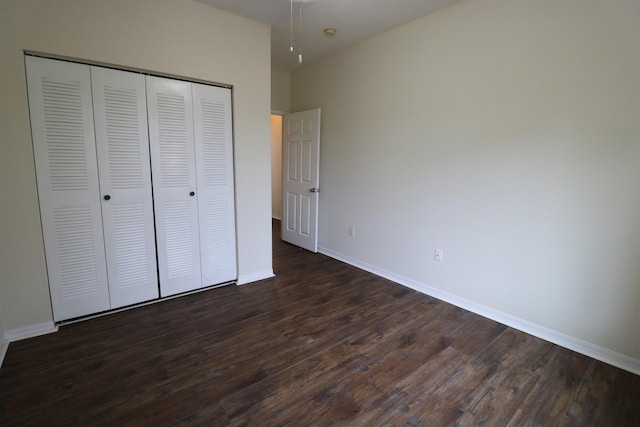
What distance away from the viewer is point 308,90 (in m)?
4.35

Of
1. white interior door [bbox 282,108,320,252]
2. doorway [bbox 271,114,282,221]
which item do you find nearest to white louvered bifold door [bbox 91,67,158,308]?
white interior door [bbox 282,108,320,252]

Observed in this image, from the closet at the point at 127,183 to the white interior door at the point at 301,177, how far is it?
140 centimetres

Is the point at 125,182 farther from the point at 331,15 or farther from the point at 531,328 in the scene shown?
the point at 531,328

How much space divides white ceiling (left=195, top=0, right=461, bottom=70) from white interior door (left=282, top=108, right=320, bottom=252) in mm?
914

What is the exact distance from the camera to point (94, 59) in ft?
7.40

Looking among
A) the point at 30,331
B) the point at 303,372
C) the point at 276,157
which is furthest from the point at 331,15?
the point at 276,157

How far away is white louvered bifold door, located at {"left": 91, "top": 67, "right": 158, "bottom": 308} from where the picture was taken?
239 cm

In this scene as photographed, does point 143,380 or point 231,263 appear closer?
point 143,380

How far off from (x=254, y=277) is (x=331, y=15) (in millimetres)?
2768

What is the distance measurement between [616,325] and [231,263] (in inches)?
126

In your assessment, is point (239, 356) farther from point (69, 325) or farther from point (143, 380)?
point (69, 325)

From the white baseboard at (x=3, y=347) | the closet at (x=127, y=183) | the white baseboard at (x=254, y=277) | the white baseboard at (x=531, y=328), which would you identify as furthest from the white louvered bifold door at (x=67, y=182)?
the white baseboard at (x=531, y=328)

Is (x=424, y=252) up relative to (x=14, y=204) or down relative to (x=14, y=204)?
down

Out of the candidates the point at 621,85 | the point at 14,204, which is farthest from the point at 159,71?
the point at 621,85
